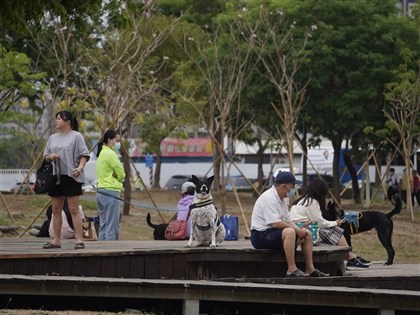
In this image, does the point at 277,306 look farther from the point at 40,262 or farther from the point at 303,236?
the point at 40,262

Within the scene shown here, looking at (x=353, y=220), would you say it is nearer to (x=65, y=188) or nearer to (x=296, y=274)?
(x=296, y=274)

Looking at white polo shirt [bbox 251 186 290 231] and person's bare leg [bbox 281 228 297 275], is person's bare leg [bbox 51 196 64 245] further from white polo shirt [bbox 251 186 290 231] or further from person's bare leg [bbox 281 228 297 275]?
person's bare leg [bbox 281 228 297 275]

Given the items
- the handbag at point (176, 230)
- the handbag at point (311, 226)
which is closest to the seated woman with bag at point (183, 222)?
the handbag at point (176, 230)

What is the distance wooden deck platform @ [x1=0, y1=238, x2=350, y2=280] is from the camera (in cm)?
1352

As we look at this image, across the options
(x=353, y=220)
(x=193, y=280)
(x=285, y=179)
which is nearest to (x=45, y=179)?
(x=193, y=280)

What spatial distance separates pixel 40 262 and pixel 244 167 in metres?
61.0

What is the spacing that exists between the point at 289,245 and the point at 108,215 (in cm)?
469

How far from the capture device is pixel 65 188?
14.5 m

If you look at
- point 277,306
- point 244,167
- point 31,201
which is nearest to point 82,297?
point 277,306

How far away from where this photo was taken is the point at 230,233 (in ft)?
57.8

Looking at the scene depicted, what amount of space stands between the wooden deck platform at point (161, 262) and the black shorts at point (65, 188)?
25.9 inches

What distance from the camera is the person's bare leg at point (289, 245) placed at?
1341 centimetres

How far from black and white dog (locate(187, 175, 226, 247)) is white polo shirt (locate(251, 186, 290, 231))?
30.8 inches

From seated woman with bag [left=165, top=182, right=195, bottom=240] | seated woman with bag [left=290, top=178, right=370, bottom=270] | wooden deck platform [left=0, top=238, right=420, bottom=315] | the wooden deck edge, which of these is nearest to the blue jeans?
seated woman with bag [left=165, top=182, right=195, bottom=240]
